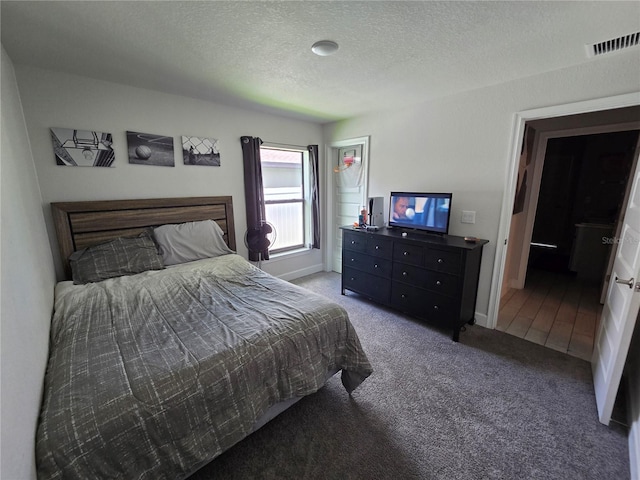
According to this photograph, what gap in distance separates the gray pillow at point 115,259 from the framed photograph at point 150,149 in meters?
0.77

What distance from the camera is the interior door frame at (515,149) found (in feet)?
6.36

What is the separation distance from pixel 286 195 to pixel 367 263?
5.35 feet

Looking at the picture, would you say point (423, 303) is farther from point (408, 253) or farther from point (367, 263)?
point (367, 263)

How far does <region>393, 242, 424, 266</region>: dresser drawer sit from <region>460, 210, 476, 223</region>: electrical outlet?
0.61 metres

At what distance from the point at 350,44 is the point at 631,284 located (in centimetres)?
217

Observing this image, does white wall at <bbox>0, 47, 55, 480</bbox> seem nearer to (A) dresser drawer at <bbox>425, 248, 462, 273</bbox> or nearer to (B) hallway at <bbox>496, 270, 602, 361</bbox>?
(A) dresser drawer at <bbox>425, 248, 462, 273</bbox>

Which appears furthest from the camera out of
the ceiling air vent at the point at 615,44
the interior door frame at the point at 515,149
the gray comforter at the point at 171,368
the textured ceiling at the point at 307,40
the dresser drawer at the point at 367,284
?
the dresser drawer at the point at 367,284

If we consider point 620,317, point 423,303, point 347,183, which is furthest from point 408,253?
point 347,183

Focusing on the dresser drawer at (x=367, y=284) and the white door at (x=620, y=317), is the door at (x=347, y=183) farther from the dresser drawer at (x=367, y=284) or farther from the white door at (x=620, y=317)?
the white door at (x=620, y=317)

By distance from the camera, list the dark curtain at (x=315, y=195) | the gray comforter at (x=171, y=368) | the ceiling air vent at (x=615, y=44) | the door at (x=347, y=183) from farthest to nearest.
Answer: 1. the dark curtain at (x=315, y=195)
2. the door at (x=347, y=183)
3. the ceiling air vent at (x=615, y=44)
4. the gray comforter at (x=171, y=368)

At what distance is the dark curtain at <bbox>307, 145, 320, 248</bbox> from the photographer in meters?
3.94

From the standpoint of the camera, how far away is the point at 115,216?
2.51 meters

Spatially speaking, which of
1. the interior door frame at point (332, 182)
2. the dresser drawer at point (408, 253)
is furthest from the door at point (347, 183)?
the dresser drawer at point (408, 253)

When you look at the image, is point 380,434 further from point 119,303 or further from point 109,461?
point 119,303
